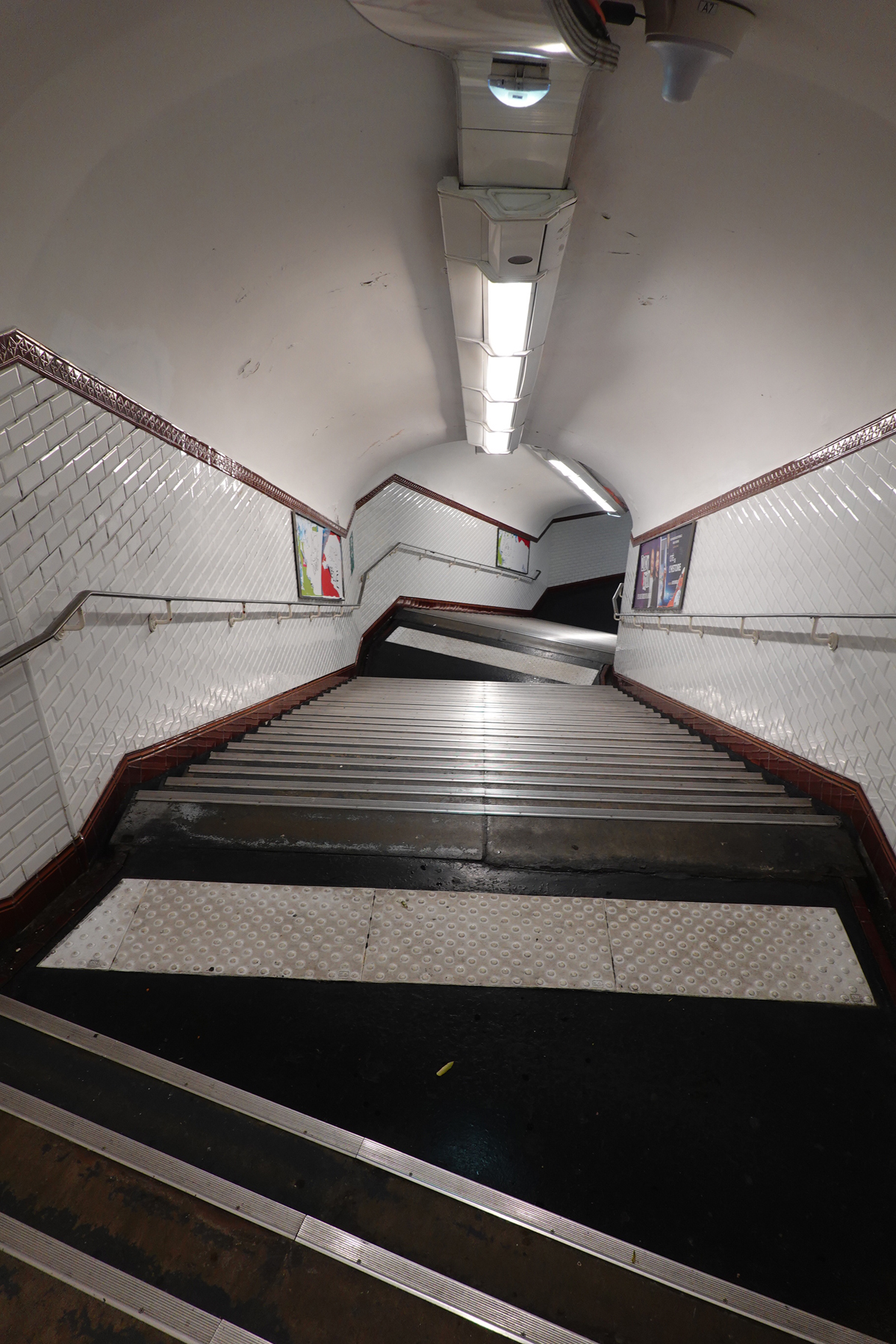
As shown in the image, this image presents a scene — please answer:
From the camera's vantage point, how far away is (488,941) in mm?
2086

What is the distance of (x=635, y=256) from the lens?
331cm

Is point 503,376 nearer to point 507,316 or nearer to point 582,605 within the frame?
point 507,316

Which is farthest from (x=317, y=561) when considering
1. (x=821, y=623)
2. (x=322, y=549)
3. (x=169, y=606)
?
(x=821, y=623)

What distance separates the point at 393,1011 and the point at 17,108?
3014 millimetres

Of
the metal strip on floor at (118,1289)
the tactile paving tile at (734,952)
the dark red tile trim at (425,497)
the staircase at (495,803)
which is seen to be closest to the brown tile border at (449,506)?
the dark red tile trim at (425,497)

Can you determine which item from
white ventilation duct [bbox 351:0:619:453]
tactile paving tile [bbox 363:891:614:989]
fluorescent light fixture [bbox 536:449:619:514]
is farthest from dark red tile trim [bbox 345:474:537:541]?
tactile paving tile [bbox 363:891:614:989]

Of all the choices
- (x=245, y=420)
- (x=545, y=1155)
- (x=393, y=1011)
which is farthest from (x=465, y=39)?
(x=545, y=1155)

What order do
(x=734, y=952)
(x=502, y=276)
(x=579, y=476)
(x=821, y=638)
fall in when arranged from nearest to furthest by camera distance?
(x=734, y=952)
(x=821, y=638)
(x=502, y=276)
(x=579, y=476)

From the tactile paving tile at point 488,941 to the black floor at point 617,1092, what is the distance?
2.3 inches

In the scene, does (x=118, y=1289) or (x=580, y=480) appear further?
(x=580, y=480)

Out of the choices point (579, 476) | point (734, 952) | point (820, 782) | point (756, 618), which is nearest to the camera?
point (734, 952)

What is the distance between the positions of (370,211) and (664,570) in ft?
15.5

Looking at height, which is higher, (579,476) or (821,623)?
(579,476)

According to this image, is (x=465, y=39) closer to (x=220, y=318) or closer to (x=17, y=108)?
(x=17, y=108)
